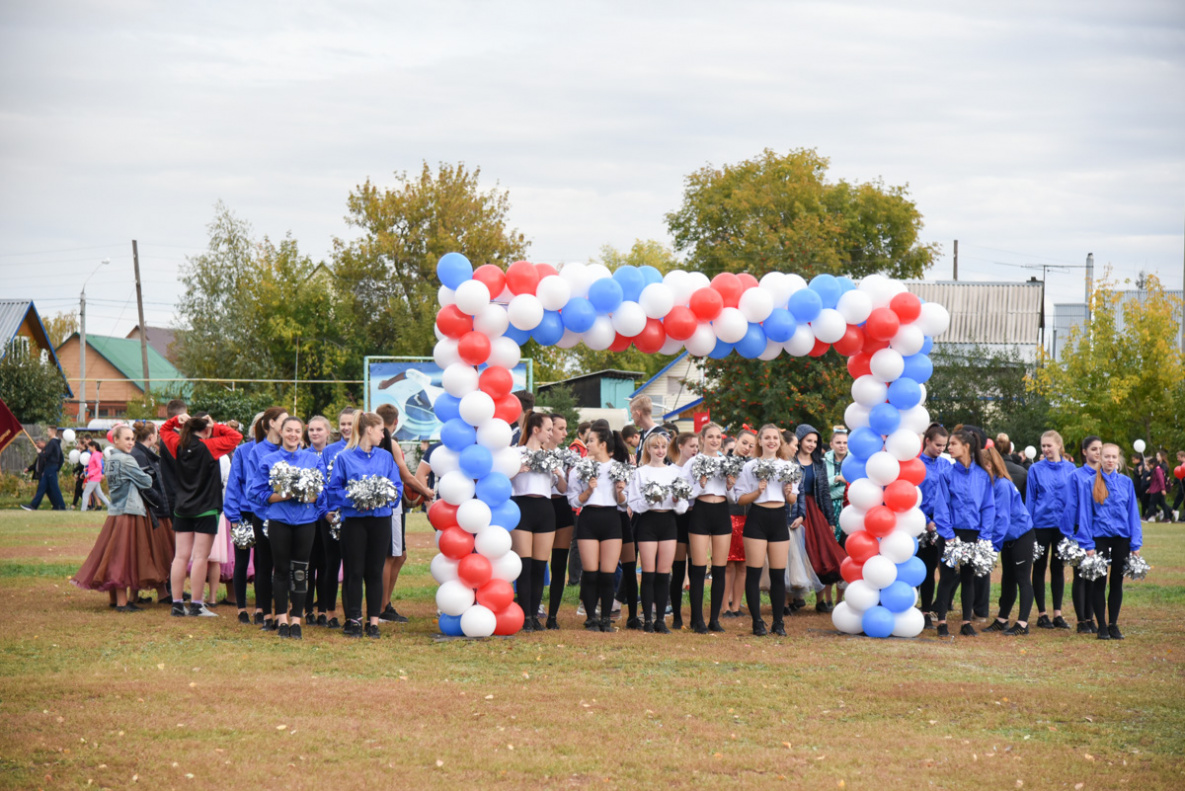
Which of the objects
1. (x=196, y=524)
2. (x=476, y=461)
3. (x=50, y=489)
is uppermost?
(x=476, y=461)

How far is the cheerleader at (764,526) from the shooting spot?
33.6ft

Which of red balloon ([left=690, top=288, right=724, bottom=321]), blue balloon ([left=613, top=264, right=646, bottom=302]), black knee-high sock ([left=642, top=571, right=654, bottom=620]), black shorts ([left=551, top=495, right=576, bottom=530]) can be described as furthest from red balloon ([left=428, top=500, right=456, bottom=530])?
red balloon ([left=690, top=288, right=724, bottom=321])

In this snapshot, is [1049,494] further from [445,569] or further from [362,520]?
[362,520]

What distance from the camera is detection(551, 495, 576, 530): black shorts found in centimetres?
1054

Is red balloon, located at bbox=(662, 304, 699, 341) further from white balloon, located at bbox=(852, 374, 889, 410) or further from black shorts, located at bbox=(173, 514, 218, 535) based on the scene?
black shorts, located at bbox=(173, 514, 218, 535)

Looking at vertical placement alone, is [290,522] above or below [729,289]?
below

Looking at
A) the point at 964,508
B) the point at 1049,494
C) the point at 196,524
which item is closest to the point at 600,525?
the point at 964,508

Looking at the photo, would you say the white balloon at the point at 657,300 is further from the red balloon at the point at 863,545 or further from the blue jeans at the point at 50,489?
the blue jeans at the point at 50,489

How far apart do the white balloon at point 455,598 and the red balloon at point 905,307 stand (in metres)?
4.77

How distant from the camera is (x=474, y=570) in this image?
969 centimetres

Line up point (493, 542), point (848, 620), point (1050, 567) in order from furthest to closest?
point (1050, 567)
point (848, 620)
point (493, 542)

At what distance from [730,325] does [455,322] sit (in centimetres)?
253

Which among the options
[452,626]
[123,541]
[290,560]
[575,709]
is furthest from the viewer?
[123,541]

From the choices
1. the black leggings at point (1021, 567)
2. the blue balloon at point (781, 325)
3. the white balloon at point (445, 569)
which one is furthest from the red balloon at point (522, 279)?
the black leggings at point (1021, 567)
